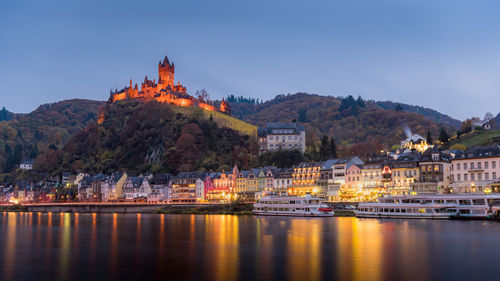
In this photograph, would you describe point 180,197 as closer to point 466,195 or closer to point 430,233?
point 466,195

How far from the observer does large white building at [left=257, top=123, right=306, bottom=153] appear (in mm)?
123875

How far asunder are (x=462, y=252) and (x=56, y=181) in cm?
12913

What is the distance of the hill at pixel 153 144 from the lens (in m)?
A: 125

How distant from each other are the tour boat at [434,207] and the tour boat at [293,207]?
6.13 metres

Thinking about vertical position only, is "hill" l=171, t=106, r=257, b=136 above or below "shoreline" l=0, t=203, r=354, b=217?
above

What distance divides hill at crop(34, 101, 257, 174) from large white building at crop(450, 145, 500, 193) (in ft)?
175

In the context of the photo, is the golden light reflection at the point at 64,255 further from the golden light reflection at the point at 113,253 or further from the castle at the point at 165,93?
the castle at the point at 165,93

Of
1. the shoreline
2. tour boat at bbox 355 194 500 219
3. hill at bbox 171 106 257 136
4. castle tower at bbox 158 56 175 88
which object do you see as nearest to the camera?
tour boat at bbox 355 194 500 219

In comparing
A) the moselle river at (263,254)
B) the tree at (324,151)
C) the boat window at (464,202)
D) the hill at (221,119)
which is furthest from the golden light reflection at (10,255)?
the hill at (221,119)

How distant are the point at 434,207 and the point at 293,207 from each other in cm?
2110

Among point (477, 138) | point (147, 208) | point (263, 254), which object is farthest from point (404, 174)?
point (147, 208)

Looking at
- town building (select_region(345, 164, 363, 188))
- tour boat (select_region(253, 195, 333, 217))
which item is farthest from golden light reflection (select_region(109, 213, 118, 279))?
town building (select_region(345, 164, 363, 188))

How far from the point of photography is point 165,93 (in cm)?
15750

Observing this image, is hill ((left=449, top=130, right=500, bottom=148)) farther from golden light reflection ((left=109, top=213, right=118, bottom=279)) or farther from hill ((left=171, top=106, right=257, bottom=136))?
golden light reflection ((left=109, top=213, right=118, bottom=279))
